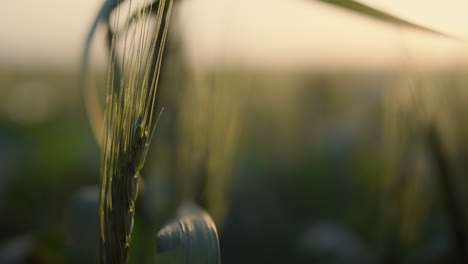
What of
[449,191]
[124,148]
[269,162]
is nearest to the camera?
[124,148]

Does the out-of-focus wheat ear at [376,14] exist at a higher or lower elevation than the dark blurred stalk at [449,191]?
higher

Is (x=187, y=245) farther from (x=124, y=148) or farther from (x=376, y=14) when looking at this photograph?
(x=376, y=14)

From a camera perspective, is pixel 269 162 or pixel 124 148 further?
→ pixel 269 162

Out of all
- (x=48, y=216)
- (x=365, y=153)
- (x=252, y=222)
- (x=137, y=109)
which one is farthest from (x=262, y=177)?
(x=137, y=109)

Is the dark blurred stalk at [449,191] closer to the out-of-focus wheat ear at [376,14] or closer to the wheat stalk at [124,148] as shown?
the out-of-focus wheat ear at [376,14]

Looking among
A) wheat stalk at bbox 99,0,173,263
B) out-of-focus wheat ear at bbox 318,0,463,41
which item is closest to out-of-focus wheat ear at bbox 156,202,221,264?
wheat stalk at bbox 99,0,173,263

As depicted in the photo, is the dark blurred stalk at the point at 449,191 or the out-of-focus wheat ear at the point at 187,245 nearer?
the out-of-focus wheat ear at the point at 187,245

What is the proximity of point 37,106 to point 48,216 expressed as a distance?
0.23 metres

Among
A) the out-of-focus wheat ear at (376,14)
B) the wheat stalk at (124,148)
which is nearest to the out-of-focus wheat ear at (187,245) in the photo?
the wheat stalk at (124,148)

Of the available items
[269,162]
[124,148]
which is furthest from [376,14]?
[269,162]

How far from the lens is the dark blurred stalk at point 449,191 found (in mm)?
514

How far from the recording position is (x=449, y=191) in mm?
522

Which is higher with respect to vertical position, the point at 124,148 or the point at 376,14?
the point at 376,14

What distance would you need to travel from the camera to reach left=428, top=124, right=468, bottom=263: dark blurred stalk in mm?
514
